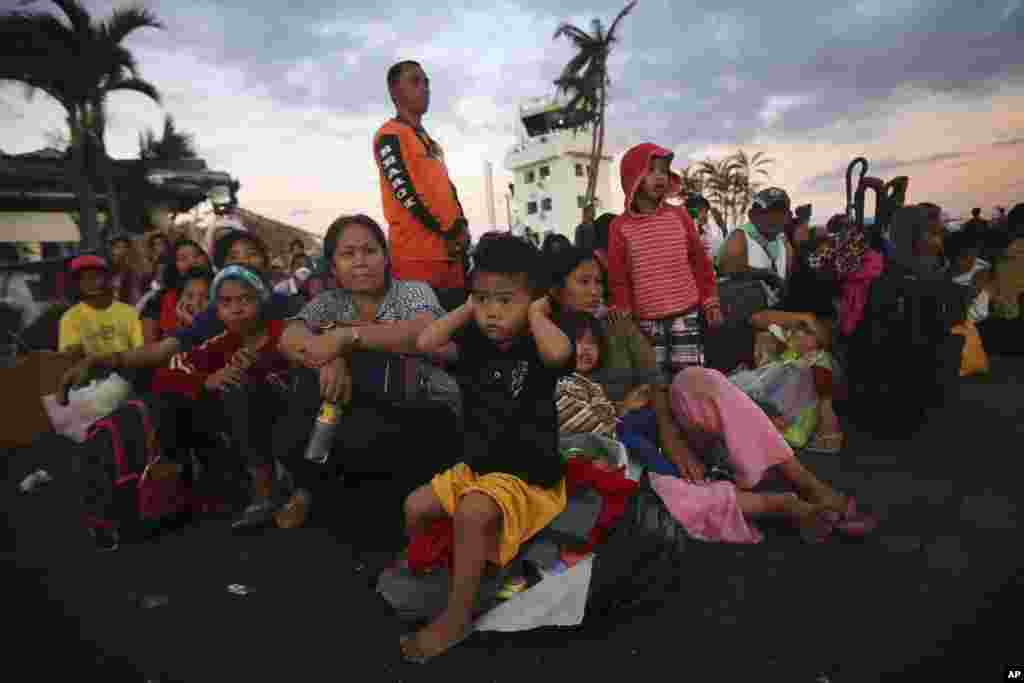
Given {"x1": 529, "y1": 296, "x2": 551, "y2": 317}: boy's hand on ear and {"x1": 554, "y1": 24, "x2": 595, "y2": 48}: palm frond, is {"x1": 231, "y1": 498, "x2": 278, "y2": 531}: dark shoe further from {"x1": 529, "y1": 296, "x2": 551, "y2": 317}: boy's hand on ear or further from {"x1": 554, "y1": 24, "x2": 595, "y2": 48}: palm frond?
{"x1": 554, "y1": 24, "x2": 595, "y2": 48}: palm frond

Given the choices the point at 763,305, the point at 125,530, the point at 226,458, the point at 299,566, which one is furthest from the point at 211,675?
the point at 763,305

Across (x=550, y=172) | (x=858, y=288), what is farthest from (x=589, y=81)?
(x=858, y=288)

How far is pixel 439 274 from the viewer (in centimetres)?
348

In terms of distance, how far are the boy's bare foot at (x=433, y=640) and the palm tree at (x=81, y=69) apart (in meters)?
12.4

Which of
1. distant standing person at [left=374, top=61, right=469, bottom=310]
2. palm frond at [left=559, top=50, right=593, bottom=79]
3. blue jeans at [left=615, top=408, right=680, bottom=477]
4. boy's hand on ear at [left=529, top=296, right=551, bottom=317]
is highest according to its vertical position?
palm frond at [left=559, top=50, right=593, bottom=79]

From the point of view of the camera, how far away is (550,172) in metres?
35.0

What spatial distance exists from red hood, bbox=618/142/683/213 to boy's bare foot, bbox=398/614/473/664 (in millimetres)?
2840

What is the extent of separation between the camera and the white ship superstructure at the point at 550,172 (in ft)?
112

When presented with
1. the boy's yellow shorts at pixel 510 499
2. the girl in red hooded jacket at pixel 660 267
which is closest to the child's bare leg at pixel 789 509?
the boy's yellow shorts at pixel 510 499

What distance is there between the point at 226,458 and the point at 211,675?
175 cm

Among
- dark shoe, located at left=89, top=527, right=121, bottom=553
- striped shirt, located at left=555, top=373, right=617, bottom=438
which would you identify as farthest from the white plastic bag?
striped shirt, located at left=555, top=373, right=617, bottom=438

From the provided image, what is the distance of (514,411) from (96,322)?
3.83m

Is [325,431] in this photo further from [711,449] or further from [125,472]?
[711,449]

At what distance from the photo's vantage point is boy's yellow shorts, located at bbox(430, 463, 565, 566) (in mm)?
1841
